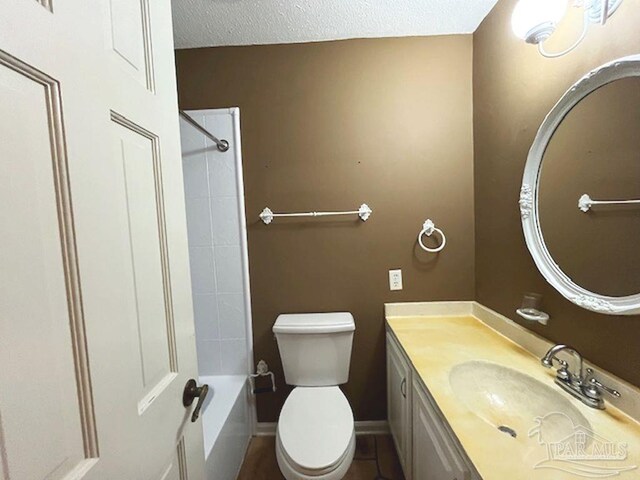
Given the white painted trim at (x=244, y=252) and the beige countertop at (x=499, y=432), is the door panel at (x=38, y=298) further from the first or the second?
the white painted trim at (x=244, y=252)

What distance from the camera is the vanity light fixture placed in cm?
88

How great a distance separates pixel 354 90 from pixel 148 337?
160cm

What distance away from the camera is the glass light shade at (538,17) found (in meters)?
1.00

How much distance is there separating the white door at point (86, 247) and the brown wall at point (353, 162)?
1.00 meters

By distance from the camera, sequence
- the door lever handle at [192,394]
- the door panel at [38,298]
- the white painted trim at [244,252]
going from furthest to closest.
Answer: the white painted trim at [244,252], the door lever handle at [192,394], the door panel at [38,298]

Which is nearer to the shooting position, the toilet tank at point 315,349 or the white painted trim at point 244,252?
the toilet tank at point 315,349

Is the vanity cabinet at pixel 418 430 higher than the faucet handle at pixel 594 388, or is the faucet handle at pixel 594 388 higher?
the faucet handle at pixel 594 388

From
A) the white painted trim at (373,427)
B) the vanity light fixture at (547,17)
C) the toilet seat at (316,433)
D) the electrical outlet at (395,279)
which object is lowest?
the white painted trim at (373,427)

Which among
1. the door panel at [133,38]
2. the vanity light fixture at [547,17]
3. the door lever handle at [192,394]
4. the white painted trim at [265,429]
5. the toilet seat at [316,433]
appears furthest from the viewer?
the white painted trim at [265,429]

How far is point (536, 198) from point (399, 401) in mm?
1147

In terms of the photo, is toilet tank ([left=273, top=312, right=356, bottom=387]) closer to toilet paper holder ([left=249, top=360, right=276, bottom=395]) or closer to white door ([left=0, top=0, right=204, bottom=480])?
toilet paper holder ([left=249, top=360, right=276, bottom=395])

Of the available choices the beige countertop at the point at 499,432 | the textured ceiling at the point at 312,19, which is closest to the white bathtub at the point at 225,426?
the beige countertop at the point at 499,432

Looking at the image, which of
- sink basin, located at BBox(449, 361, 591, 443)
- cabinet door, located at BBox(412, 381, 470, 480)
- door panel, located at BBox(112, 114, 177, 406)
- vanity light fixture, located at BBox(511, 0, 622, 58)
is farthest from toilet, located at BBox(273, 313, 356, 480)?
vanity light fixture, located at BBox(511, 0, 622, 58)

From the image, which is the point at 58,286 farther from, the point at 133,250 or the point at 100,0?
the point at 100,0
